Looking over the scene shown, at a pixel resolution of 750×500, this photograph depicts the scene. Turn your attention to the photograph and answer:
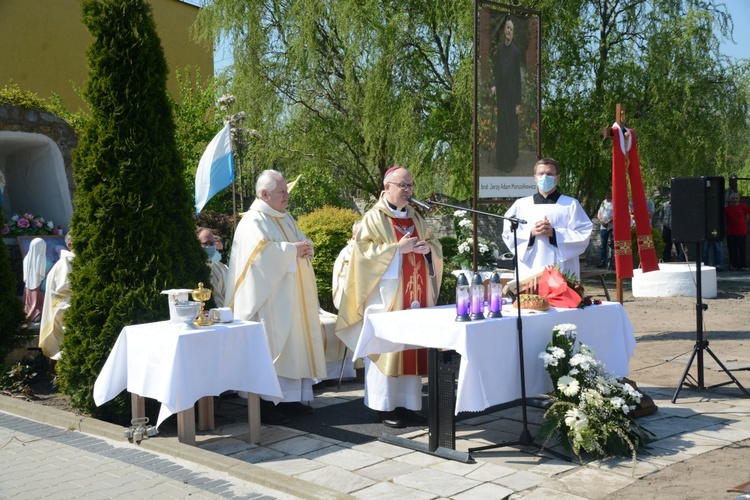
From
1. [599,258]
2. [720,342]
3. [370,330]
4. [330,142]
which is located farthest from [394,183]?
[599,258]

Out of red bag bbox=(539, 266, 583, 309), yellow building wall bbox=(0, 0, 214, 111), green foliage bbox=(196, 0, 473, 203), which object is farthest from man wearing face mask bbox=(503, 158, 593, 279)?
yellow building wall bbox=(0, 0, 214, 111)

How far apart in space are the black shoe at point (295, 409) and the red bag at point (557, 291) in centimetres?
224

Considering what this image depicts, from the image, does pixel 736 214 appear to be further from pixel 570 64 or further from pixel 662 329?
pixel 662 329

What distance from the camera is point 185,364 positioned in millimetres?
5684

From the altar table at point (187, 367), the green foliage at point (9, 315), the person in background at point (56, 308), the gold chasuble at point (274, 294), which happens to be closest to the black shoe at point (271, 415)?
the gold chasuble at point (274, 294)

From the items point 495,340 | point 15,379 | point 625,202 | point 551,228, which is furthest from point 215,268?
point 625,202

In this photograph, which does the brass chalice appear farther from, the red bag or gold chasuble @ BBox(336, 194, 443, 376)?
the red bag

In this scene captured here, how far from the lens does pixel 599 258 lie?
68.0 feet

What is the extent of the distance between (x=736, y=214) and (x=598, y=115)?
18.9ft

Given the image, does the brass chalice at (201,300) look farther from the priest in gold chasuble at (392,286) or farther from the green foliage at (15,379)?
the green foliage at (15,379)

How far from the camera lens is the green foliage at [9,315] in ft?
29.2

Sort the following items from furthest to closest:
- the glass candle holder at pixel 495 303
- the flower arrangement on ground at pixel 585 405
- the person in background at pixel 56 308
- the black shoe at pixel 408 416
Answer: the person in background at pixel 56 308 < the black shoe at pixel 408 416 < the glass candle holder at pixel 495 303 < the flower arrangement on ground at pixel 585 405

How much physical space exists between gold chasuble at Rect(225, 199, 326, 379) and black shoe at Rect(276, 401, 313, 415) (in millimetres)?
290

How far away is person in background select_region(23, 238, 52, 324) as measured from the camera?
31.8 feet
